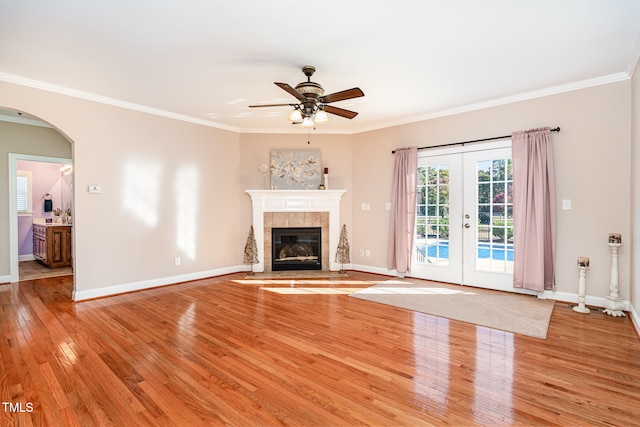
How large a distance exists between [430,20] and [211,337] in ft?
11.2

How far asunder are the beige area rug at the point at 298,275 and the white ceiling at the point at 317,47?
115 inches

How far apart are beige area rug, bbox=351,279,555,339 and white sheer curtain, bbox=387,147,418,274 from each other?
534 mm

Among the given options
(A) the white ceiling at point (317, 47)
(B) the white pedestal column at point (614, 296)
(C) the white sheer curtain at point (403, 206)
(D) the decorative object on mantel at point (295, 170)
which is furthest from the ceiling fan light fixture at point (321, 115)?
(B) the white pedestal column at point (614, 296)

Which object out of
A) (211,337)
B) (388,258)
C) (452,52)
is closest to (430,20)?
(452,52)

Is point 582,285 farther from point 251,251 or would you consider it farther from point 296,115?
point 251,251

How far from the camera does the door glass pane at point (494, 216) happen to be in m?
4.54

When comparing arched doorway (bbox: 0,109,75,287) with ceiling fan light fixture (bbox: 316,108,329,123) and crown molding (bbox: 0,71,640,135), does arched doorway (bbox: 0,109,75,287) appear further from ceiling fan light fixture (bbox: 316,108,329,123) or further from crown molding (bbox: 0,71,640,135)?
ceiling fan light fixture (bbox: 316,108,329,123)

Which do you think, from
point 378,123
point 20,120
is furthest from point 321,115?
point 20,120

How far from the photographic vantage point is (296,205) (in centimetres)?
606

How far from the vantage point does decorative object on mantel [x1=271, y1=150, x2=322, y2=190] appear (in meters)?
6.04

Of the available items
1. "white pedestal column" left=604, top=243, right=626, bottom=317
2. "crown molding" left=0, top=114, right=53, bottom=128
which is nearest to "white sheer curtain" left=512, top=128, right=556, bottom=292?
"white pedestal column" left=604, top=243, right=626, bottom=317

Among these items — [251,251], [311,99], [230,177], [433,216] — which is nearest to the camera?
[311,99]

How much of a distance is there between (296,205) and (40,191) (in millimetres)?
6583

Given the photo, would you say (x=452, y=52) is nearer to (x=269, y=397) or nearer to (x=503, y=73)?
(x=503, y=73)
